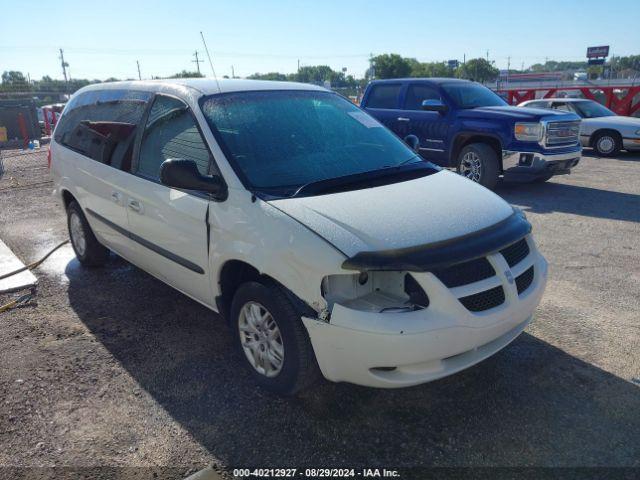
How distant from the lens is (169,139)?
12.0 ft

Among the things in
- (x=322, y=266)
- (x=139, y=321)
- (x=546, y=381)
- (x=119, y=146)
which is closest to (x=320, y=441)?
(x=322, y=266)

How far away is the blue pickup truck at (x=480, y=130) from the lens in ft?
27.0

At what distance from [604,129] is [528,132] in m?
5.92

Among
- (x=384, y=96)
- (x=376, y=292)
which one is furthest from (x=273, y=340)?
(x=384, y=96)

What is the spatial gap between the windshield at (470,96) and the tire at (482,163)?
0.87 meters

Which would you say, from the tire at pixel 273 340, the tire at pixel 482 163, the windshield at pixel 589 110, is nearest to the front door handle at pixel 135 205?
the tire at pixel 273 340

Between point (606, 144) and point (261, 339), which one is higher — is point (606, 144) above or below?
below

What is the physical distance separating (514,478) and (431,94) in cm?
793

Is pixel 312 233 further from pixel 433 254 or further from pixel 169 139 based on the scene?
pixel 169 139

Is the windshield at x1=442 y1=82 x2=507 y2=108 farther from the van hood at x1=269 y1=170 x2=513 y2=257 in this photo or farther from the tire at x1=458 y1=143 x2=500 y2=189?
the van hood at x1=269 y1=170 x2=513 y2=257

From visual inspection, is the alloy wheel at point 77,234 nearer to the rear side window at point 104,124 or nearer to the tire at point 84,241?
the tire at point 84,241

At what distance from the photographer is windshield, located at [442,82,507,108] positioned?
9.03m

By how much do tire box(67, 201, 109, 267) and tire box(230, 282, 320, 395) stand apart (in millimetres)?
2572

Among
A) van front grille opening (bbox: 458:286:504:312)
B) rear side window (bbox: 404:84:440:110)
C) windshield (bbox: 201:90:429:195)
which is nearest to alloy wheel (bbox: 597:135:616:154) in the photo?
rear side window (bbox: 404:84:440:110)
